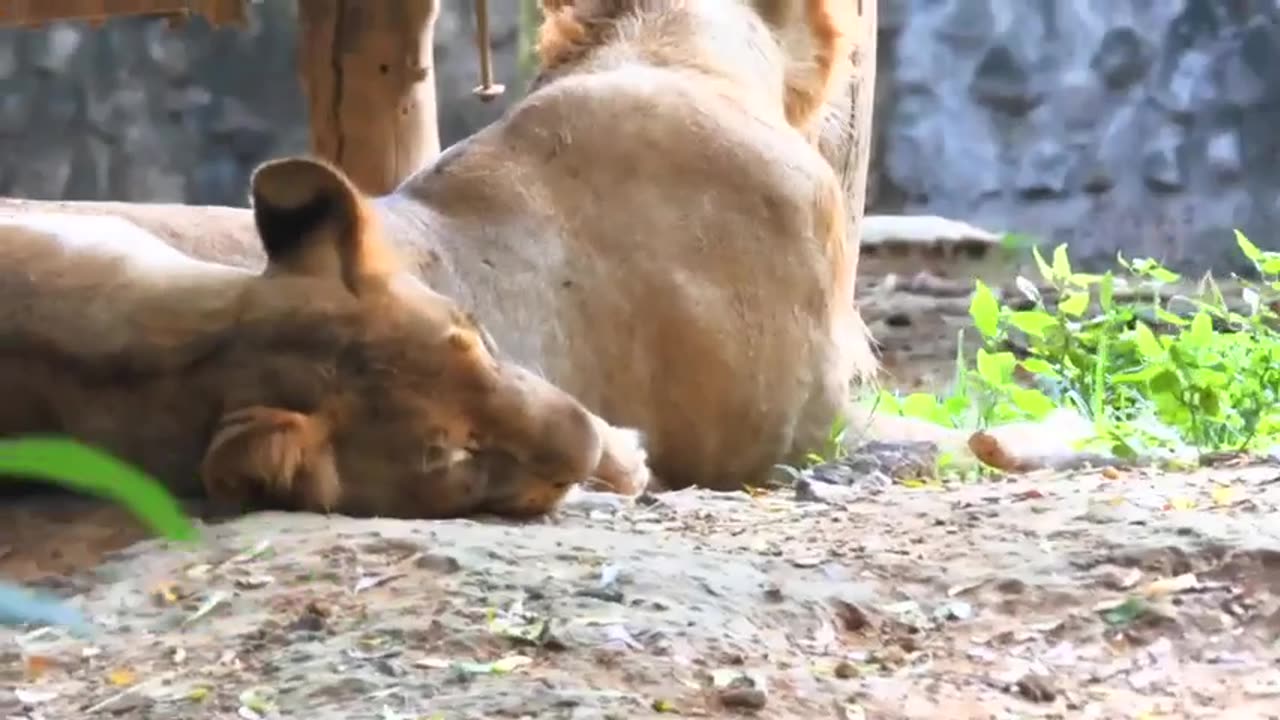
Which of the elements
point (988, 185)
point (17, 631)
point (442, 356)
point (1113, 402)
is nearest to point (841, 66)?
point (1113, 402)

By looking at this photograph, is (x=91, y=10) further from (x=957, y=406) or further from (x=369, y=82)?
(x=957, y=406)

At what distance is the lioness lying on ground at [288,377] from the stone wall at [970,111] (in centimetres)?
609

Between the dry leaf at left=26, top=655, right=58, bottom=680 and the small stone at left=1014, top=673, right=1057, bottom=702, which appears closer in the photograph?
the small stone at left=1014, top=673, right=1057, bottom=702

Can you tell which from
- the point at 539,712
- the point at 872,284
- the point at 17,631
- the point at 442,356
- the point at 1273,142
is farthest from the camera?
the point at 1273,142

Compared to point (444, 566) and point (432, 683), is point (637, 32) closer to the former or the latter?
point (444, 566)

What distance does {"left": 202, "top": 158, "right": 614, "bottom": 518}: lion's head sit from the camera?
2.62 metres

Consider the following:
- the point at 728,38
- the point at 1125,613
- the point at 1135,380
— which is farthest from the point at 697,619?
the point at 728,38

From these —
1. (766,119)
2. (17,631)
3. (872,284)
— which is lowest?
(872,284)

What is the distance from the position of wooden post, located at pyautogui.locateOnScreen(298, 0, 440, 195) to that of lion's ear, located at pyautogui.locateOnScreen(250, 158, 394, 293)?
162 centimetres

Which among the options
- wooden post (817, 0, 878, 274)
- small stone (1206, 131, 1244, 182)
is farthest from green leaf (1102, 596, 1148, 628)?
small stone (1206, 131, 1244, 182)

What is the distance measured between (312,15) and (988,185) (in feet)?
17.9

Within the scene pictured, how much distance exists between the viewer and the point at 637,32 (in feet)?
13.4

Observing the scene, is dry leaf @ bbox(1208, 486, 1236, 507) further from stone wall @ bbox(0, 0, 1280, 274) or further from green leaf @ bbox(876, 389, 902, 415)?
stone wall @ bbox(0, 0, 1280, 274)

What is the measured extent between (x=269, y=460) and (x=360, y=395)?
17 cm
